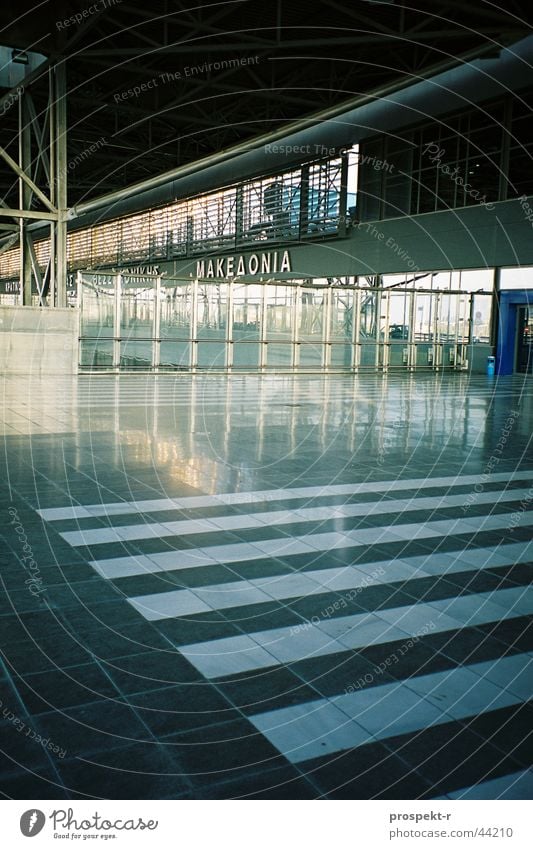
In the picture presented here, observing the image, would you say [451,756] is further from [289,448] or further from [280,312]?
[280,312]

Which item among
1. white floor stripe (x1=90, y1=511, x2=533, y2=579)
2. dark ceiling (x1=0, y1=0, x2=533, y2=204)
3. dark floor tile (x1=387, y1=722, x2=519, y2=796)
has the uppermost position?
dark ceiling (x1=0, y1=0, x2=533, y2=204)

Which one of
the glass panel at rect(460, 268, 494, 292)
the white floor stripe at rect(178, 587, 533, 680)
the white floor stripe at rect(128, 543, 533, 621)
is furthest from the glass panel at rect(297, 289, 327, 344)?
the white floor stripe at rect(178, 587, 533, 680)

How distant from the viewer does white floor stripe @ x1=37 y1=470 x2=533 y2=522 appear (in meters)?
8.71

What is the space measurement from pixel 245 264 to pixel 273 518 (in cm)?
3471

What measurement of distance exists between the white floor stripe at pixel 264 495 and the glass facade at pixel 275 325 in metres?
17.6

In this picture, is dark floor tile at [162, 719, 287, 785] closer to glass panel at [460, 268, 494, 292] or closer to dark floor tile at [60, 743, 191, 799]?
dark floor tile at [60, 743, 191, 799]

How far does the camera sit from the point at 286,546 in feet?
25.2

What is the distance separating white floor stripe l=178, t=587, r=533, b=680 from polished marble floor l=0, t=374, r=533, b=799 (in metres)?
0.02

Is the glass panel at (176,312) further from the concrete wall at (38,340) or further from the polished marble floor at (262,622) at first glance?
the polished marble floor at (262,622)

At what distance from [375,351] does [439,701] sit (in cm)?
2948

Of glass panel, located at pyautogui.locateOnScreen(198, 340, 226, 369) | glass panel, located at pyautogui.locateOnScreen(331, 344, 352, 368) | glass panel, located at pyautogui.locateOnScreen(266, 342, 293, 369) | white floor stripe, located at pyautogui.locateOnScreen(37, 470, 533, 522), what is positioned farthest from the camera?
glass panel, located at pyautogui.locateOnScreen(331, 344, 352, 368)

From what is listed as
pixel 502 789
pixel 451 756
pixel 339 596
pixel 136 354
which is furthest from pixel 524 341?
pixel 502 789

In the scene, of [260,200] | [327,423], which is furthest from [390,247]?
[327,423]

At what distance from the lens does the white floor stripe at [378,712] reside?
414cm
